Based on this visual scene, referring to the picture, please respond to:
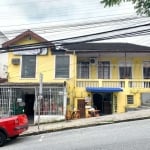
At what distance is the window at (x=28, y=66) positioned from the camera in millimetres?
28875

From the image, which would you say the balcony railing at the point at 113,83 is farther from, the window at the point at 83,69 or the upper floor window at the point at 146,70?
the window at the point at 83,69

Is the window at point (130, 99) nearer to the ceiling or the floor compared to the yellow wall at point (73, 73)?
nearer to the floor

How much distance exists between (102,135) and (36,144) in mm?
2663

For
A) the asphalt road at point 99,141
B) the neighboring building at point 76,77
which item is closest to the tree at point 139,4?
the asphalt road at point 99,141

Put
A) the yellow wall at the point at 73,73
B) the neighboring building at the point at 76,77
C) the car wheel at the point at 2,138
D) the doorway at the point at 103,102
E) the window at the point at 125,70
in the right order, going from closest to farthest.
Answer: the car wheel at the point at 2,138, the neighboring building at the point at 76,77, the yellow wall at the point at 73,73, the doorway at the point at 103,102, the window at the point at 125,70

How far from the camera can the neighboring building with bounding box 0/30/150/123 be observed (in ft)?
82.4

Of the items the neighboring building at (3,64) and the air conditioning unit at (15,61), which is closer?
the air conditioning unit at (15,61)

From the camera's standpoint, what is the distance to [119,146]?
43.0 feet

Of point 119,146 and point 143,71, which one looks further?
point 143,71

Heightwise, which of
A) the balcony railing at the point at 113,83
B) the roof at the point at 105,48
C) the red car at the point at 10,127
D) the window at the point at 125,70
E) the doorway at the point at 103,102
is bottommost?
the red car at the point at 10,127

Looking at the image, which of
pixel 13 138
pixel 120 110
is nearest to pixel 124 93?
pixel 120 110

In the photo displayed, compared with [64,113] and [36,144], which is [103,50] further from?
[36,144]

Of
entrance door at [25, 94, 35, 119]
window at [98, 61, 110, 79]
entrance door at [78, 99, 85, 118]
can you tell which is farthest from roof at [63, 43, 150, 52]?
entrance door at [25, 94, 35, 119]

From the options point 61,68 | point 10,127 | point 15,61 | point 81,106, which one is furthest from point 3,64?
point 10,127
